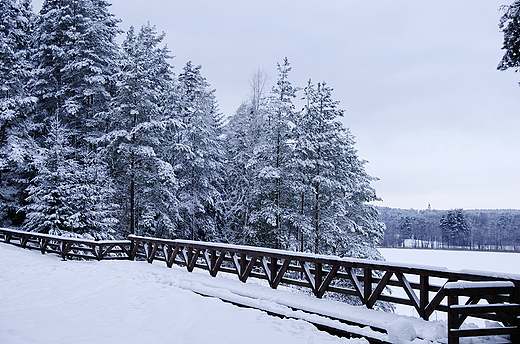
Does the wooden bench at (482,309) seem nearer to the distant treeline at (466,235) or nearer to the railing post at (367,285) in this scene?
the railing post at (367,285)

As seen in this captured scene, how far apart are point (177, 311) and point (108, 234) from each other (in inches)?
504

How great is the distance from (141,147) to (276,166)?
8.21 metres

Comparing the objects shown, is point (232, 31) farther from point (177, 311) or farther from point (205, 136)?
point (177, 311)

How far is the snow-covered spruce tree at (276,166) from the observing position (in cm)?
2089

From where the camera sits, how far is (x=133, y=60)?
20.5 metres

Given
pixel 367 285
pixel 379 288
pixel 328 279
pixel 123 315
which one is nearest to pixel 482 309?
pixel 379 288

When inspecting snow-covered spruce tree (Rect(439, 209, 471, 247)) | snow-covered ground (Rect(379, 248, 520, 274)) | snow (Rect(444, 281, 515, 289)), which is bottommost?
snow-covered ground (Rect(379, 248, 520, 274))

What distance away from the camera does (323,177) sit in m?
21.4

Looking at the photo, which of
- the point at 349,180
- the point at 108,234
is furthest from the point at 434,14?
the point at 108,234

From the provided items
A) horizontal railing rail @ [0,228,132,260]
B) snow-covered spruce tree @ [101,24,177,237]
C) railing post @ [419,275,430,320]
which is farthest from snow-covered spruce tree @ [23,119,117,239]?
railing post @ [419,275,430,320]

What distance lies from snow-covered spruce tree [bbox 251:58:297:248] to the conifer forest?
0.07 meters

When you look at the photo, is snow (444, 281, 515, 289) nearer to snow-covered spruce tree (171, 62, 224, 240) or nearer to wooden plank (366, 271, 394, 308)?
wooden plank (366, 271, 394, 308)

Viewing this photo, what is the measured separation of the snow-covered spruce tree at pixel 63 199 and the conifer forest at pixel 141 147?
0.31ft

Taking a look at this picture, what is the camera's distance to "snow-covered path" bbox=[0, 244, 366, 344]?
6.10m
